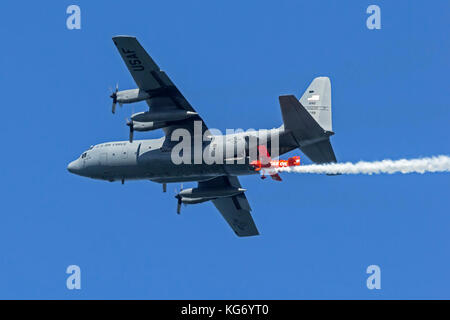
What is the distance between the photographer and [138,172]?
35094 millimetres

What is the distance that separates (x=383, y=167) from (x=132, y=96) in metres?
10.9

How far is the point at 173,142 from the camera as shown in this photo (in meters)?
34.5

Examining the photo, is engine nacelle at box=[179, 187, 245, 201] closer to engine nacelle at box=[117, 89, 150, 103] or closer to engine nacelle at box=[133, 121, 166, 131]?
engine nacelle at box=[133, 121, 166, 131]

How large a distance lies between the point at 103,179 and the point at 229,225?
741 centimetres

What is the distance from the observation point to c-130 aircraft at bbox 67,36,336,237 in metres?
31.9

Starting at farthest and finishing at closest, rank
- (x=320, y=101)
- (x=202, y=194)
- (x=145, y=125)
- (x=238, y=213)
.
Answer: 1. (x=238, y=213)
2. (x=202, y=194)
3. (x=145, y=125)
4. (x=320, y=101)

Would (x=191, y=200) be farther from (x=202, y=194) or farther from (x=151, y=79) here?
(x=151, y=79)

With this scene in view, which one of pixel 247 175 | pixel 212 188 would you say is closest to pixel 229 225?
pixel 212 188

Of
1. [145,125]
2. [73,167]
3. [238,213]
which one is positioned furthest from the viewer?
[238,213]

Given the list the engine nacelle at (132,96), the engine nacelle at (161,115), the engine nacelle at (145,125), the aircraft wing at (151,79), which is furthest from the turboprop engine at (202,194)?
the engine nacelle at (132,96)

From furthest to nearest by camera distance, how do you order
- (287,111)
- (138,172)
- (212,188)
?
1. (212,188)
2. (138,172)
3. (287,111)

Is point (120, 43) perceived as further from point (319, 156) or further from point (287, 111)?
point (319, 156)

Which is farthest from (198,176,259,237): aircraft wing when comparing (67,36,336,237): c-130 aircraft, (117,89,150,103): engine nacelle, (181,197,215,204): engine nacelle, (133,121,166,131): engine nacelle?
(117,89,150,103): engine nacelle

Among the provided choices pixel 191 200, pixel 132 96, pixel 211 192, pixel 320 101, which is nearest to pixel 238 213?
pixel 211 192
